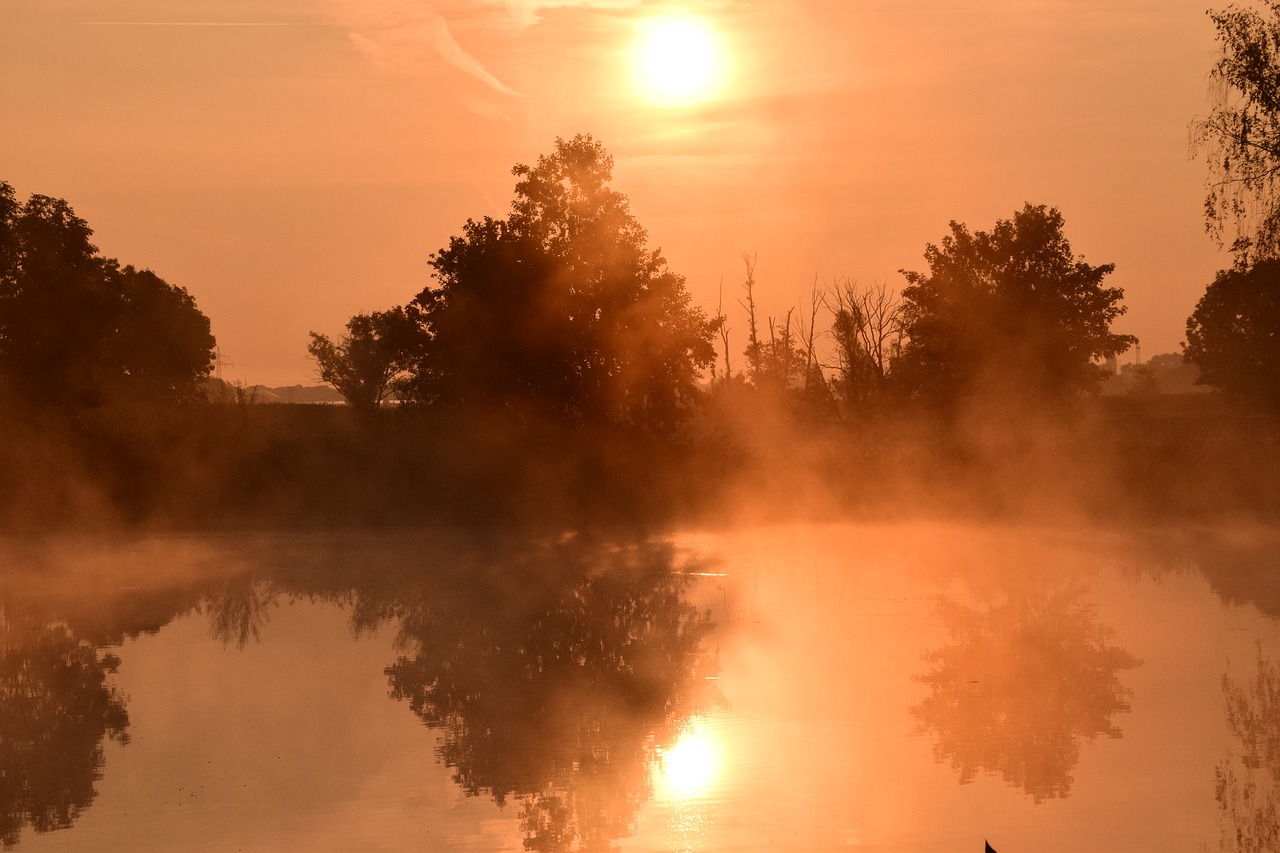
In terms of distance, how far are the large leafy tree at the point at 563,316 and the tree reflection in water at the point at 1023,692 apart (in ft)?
65.2

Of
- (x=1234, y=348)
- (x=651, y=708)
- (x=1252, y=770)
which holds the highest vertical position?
(x=1234, y=348)

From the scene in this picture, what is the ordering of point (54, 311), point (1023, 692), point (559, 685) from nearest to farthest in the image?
point (1023, 692) < point (559, 685) < point (54, 311)

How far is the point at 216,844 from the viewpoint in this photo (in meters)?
9.11

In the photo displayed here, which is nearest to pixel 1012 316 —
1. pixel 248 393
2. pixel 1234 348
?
pixel 1234 348

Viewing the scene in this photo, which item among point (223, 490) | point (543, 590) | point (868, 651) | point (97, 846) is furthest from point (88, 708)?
point (223, 490)

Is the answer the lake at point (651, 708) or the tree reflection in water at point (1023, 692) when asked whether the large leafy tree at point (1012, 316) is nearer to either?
the lake at point (651, 708)

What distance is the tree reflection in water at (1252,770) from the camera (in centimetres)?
906

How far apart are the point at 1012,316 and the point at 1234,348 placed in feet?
49.4

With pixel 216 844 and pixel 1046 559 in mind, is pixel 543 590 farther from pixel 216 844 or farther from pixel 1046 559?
pixel 216 844

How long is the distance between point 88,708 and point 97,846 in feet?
15.3

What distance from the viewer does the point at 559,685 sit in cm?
1441

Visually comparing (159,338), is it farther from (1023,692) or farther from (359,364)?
(1023,692)

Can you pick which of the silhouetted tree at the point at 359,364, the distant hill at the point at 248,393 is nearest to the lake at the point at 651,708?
the distant hill at the point at 248,393

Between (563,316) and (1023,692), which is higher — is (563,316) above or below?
above
